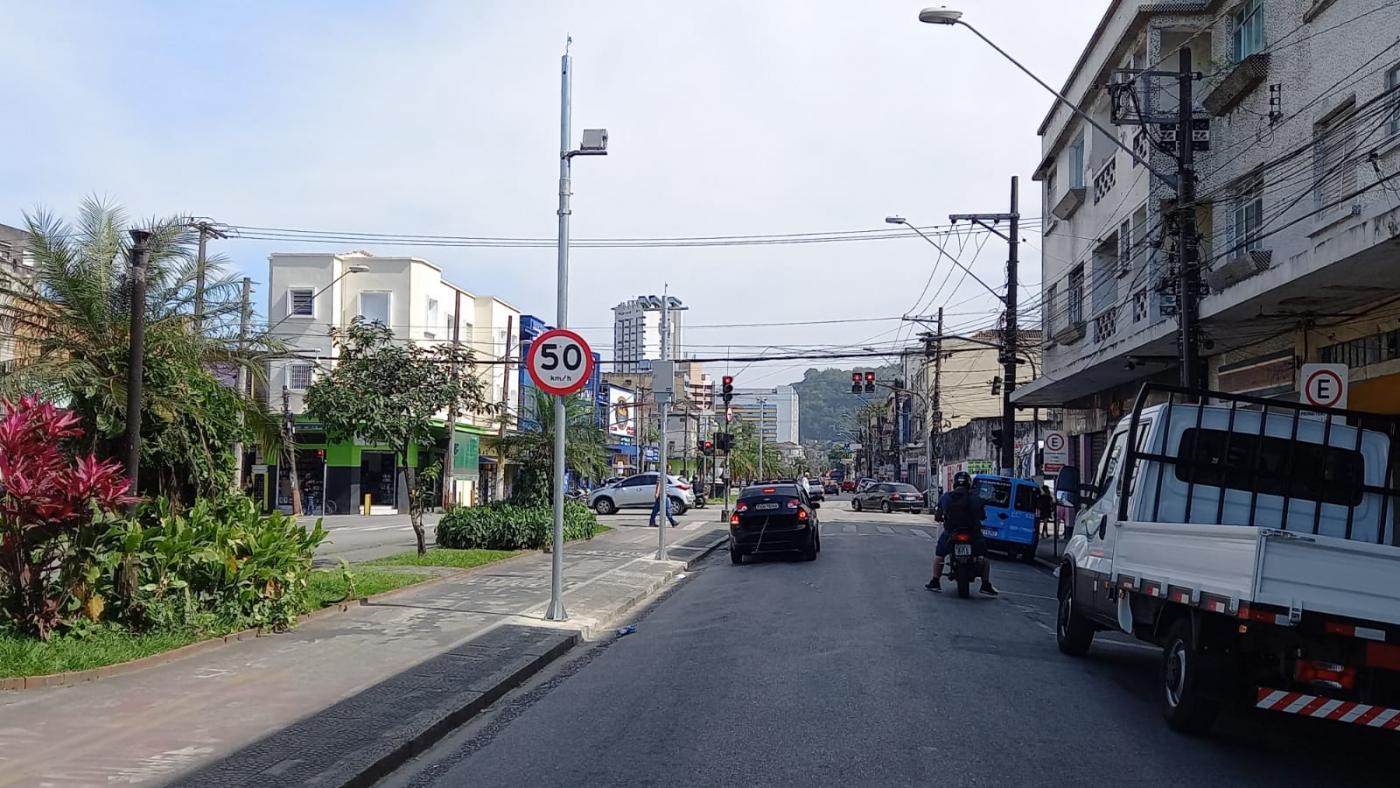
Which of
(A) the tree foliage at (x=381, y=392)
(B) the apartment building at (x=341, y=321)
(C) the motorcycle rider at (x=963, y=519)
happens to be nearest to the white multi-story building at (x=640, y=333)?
(B) the apartment building at (x=341, y=321)

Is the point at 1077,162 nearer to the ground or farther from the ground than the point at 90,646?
farther from the ground

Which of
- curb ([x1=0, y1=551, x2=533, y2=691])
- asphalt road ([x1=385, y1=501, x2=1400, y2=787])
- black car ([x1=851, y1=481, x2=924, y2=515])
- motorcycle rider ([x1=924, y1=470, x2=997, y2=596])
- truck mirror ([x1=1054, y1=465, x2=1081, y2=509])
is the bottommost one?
black car ([x1=851, y1=481, x2=924, y2=515])

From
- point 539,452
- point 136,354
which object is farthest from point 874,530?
point 136,354

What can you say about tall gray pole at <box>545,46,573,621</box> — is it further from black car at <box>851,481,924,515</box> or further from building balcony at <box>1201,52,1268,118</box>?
black car at <box>851,481,924,515</box>

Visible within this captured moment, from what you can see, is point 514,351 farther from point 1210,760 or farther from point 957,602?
point 1210,760

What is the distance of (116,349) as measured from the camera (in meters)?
11.7

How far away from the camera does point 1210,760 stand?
23.6ft

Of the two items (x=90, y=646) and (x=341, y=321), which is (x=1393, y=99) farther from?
(x=341, y=321)

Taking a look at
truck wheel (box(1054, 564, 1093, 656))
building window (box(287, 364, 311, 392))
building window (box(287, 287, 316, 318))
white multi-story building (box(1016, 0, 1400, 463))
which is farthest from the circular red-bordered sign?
building window (box(287, 287, 316, 318))

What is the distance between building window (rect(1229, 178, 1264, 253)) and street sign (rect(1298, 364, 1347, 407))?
6.16 m

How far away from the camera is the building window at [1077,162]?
30.8 metres

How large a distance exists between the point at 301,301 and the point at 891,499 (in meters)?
27.8

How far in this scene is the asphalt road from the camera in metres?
6.82

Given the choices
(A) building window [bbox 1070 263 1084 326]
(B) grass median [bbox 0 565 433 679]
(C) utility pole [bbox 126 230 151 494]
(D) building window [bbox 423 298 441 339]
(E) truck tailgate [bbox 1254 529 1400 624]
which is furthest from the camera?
(D) building window [bbox 423 298 441 339]
